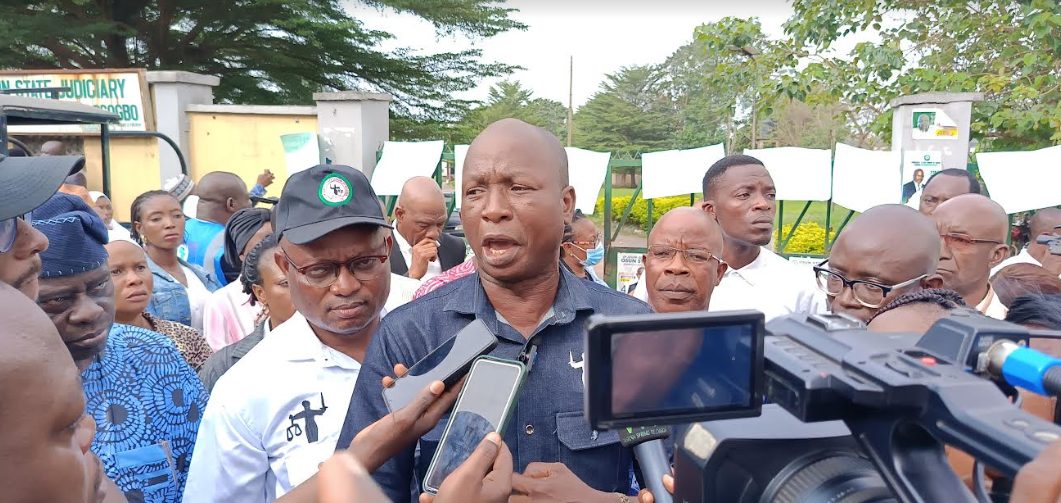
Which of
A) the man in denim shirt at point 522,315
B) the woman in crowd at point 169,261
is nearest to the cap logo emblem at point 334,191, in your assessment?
the man in denim shirt at point 522,315

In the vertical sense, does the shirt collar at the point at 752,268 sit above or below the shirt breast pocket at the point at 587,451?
above

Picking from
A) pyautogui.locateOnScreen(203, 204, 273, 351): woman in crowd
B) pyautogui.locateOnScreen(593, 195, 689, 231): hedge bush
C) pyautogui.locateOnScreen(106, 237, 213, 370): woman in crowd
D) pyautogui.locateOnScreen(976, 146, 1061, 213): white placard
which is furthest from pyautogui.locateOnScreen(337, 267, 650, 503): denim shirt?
pyautogui.locateOnScreen(593, 195, 689, 231): hedge bush

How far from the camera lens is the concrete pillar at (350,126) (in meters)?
7.74

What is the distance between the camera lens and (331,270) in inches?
88.0

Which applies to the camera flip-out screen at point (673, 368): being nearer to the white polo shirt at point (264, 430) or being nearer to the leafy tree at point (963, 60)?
the white polo shirt at point (264, 430)

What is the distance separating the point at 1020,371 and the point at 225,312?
11.2ft

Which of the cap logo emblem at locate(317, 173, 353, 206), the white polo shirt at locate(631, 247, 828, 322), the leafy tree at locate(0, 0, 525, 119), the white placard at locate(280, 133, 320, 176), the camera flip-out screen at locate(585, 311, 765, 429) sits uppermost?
the leafy tree at locate(0, 0, 525, 119)

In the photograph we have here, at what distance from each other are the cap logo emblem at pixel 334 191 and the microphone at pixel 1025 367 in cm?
178

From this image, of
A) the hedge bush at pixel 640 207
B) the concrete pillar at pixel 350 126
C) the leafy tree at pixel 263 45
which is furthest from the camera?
the hedge bush at pixel 640 207

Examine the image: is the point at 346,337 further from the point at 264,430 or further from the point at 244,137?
the point at 244,137

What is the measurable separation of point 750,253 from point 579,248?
0.99m

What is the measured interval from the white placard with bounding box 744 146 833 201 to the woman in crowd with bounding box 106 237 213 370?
4971 millimetres

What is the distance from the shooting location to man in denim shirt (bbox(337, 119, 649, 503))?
5.26ft

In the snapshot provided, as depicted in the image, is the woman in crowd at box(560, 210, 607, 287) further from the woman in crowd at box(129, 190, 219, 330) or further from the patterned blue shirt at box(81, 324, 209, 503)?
the woman in crowd at box(129, 190, 219, 330)
